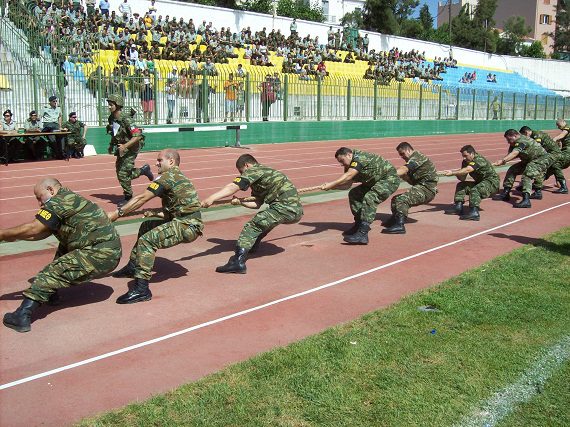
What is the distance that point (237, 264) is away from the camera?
8.23 meters

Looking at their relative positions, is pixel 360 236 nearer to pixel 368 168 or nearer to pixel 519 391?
pixel 368 168

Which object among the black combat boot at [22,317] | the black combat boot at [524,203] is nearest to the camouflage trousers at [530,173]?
the black combat boot at [524,203]

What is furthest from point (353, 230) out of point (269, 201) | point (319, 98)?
point (319, 98)

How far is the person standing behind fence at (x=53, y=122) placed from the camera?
2052cm

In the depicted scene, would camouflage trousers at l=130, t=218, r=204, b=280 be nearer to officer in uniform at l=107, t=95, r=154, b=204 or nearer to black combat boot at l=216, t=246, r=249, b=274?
black combat boot at l=216, t=246, r=249, b=274

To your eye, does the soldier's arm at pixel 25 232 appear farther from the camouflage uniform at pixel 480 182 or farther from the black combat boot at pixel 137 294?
the camouflage uniform at pixel 480 182

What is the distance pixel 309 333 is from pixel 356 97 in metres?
28.4

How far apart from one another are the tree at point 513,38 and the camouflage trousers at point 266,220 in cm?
8537

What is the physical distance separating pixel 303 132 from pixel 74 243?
24304 millimetres

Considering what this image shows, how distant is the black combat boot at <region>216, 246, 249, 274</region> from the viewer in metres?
8.23

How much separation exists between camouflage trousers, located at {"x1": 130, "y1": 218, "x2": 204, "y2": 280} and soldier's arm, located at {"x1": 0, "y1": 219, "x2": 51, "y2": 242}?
1.14 metres

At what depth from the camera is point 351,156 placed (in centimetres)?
996

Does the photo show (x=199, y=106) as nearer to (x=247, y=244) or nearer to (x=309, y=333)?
(x=247, y=244)

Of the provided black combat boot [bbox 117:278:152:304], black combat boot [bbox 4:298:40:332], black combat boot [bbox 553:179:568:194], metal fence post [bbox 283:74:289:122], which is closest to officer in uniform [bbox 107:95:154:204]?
black combat boot [bbox 117:278:152:304]
